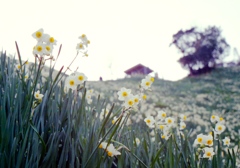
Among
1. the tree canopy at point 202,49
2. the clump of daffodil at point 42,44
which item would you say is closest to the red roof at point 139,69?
the tree canopy at point 202,49

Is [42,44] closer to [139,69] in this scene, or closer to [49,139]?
[49,139]

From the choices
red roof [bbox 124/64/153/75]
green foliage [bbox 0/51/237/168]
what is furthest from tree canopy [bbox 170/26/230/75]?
green foliage [bbox 0/51/237/168]

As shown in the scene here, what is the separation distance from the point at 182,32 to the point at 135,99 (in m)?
43.3

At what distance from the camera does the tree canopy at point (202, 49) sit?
3956 cm

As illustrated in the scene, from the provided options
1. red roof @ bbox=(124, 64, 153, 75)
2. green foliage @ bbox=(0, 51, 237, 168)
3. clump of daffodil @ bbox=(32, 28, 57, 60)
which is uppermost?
red roof @ bbox=(124, 64, 153, 75)

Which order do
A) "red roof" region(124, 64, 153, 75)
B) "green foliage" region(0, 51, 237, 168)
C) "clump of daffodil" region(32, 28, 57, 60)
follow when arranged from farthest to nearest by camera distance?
"red roof" region(124, 64, 153, 75)
"clump of daffodil" region(32, 28, 57, 60)
"green foliage" region(0, 51, 237, 168)

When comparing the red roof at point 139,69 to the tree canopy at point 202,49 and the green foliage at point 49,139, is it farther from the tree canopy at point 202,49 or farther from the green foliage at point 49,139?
the green foliage at point 49,139

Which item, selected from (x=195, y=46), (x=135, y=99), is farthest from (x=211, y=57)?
(x=135, y=99)

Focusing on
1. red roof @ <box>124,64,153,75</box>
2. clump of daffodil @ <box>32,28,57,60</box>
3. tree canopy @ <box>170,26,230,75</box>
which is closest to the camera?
clump of daffodil @ <box>32,28,57,60</box>

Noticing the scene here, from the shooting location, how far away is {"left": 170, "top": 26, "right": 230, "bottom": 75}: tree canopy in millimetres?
39562

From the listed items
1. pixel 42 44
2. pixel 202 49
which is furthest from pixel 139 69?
pixel 42 44

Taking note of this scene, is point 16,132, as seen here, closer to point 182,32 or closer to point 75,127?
point 75,127

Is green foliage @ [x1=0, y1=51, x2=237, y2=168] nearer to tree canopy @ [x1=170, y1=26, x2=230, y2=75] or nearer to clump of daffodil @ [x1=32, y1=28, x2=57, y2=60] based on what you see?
clump of daffodil @ [x1=32, y1=28, x2=57, y2=60]

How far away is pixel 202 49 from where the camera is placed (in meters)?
40.0
